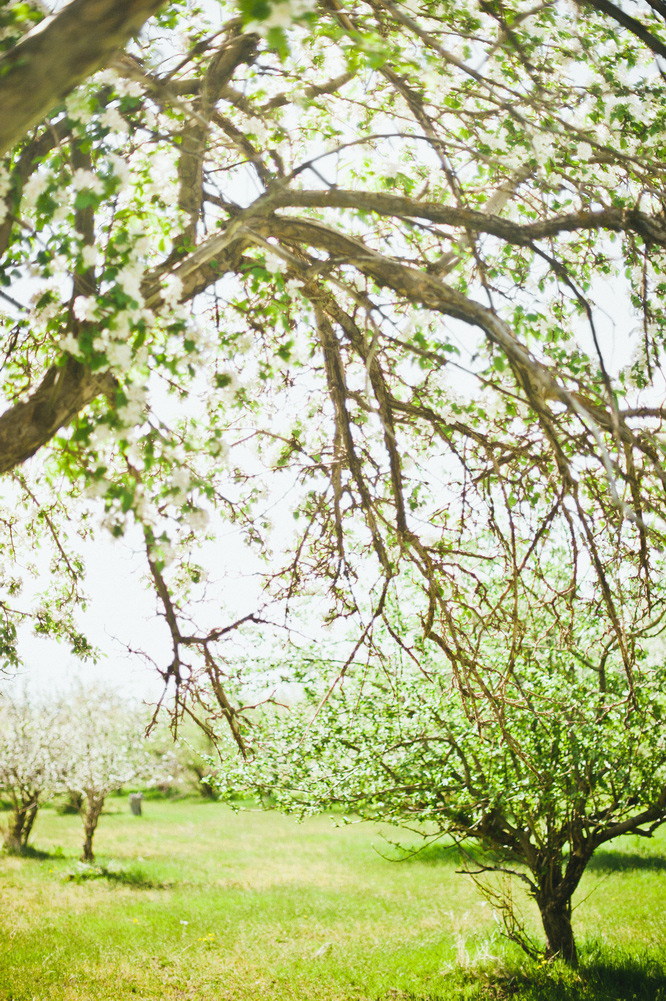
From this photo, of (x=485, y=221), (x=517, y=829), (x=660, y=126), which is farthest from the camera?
(x=517, y=829)

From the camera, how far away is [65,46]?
1.95 m

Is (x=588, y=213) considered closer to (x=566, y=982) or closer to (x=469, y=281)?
(x=469, y=281)

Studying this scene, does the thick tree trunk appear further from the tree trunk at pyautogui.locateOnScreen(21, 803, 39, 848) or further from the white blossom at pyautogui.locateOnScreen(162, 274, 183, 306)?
the white blossom at pyautogui.locateOnScreen(162, 274, 183, 306)

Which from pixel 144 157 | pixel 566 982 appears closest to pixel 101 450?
pixel 144 157

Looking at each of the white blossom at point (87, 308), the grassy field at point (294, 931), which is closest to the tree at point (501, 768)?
the grassy field at point (294, 931)

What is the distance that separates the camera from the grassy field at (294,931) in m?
8.50

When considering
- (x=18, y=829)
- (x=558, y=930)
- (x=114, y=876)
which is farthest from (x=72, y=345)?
(x=18, y=829)

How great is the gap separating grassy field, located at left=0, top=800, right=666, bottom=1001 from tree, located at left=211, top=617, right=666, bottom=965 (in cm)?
74

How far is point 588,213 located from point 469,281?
4.24 ft

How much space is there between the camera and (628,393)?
414 centimetres

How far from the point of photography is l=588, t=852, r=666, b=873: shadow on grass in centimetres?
1664

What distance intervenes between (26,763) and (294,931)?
33.0 feet

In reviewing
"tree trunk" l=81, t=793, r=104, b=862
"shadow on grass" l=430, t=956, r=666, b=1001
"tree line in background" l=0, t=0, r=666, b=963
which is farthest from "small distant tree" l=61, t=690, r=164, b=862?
"tree line in background" l=0, t=0, r=666, b=963

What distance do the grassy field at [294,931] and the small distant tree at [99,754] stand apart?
1.42m
